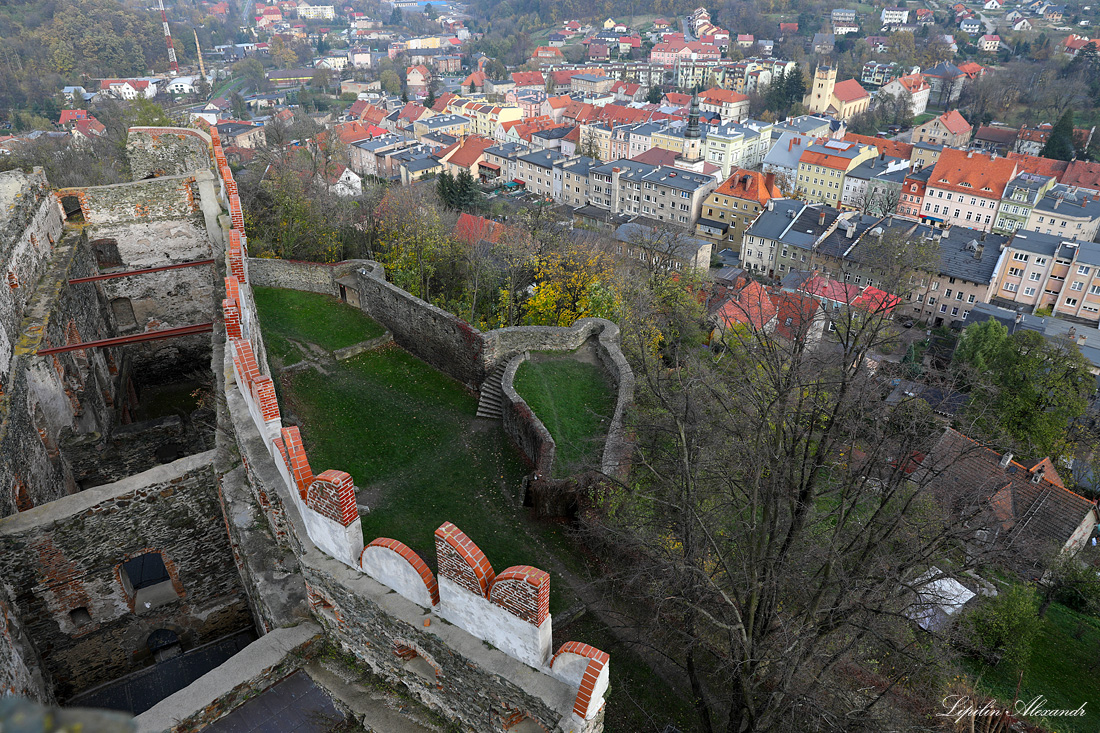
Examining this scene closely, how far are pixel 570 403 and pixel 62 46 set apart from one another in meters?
137

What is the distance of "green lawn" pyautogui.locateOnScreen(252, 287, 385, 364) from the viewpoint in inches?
819

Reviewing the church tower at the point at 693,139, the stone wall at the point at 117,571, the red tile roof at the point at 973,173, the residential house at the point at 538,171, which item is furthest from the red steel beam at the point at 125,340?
the church tower at the point at 693,139

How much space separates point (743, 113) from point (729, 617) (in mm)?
123801

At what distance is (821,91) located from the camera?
115125 millimetres

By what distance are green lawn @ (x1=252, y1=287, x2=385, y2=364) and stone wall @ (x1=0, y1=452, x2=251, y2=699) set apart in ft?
27.9

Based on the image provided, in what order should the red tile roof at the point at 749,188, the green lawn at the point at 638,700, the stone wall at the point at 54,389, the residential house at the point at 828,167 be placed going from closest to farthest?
the green lawn at the point at 638,700 < the stone wall at the point at 54,389 < the red tile roof at the point at 749,188 < the residential house at the point at 828,167

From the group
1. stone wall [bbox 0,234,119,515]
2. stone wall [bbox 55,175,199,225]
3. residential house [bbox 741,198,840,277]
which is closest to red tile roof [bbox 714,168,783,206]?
residential house [bbox 741,198,840,277]

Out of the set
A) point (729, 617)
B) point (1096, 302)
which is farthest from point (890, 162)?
point (729, 617)

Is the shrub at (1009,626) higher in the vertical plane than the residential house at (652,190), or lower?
higher

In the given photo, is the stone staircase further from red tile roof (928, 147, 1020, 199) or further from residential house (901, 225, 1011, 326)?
red tile roof (928, 147, 1020, 199)

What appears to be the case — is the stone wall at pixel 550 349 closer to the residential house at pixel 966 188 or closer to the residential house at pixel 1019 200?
the residential house at pixel 966 188

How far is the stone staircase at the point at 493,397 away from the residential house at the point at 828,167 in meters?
72.4

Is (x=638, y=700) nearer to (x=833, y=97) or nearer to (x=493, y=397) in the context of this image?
(x=493, y=397)

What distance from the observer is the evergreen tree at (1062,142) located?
280 ft
